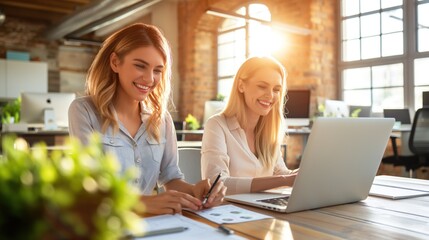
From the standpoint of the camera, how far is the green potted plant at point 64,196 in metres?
0.28

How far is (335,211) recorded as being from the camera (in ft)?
3.64

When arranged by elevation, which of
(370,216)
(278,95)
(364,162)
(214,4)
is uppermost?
(214,4)

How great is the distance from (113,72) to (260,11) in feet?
21.3

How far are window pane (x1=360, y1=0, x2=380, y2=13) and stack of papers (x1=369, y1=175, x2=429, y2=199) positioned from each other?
5.44m

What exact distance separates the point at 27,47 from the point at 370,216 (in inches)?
403

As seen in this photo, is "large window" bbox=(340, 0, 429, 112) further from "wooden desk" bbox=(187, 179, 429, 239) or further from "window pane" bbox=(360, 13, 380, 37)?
"wooden desk" bbox=(187, 179, 429, 239)

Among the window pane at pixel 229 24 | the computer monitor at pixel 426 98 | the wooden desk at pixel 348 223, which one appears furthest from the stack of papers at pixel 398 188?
A: the window pane at pixel 229 24

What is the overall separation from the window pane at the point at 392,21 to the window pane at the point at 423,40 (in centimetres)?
30

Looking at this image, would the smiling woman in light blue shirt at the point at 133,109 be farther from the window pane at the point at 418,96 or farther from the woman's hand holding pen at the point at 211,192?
the window pane at the point at 418,96

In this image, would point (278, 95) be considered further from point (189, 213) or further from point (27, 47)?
point (27, 47)

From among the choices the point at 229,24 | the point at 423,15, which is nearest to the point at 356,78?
the point at 423,15

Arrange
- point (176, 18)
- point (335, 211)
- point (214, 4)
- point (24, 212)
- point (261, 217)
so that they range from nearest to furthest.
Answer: point (24, 212), point (261, 217), point (335, 211), point (214, 4), point (176, 18)

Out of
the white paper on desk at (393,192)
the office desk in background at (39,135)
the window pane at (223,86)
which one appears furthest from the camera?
the window pane at (223,86)

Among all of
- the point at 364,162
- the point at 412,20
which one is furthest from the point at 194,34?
the point at 364,162
